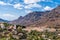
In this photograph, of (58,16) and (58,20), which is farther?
(58,16)

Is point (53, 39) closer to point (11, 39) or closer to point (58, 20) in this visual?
point (11, 39)

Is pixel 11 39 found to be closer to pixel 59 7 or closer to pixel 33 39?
pixel 33 39

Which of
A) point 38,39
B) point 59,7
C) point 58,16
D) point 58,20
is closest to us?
point 38,39

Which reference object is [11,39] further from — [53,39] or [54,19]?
[54,19]

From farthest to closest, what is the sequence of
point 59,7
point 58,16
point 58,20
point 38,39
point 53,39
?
point 59,7 < point 58,16 < point 58,20 < point 53,39 < point 38,39

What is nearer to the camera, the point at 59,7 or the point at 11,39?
the point at 11,39

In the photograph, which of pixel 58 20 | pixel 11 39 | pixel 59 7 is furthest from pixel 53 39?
pixel 59 7

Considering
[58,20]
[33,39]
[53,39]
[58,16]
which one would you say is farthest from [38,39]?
[58,16]

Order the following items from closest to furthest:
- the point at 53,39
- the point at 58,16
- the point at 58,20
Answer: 1. the point at 53,39
2. the point at 58,20
3. the point at 58,16

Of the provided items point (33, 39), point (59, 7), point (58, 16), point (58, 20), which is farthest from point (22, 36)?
point (59, 7)
